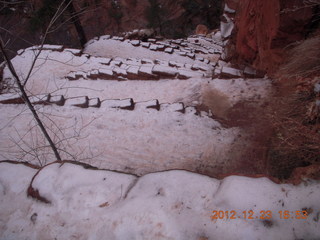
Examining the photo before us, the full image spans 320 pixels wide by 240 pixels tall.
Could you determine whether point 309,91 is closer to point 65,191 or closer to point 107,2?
point 65,191

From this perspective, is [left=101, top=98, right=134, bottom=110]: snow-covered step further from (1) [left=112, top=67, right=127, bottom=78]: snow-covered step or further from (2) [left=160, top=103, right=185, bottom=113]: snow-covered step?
(1) [left=112, top=67, right=127, bottom=78]: snow-covered step

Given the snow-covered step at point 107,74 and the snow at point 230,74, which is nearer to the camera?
the snow at point 230,74

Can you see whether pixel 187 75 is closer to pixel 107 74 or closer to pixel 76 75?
pixel 107 74

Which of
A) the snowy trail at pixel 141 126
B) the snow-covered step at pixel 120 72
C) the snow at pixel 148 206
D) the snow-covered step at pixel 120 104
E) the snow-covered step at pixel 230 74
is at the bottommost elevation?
the snowy trail at pixel 141 126

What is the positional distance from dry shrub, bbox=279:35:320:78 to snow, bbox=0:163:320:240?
2.36 metres

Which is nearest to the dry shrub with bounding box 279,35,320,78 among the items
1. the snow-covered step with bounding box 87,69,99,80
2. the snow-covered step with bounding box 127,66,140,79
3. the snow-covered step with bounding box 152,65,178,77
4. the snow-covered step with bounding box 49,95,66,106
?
the snow-covered step with bounding box 152,65,178,77

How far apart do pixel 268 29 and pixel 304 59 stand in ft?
4.93

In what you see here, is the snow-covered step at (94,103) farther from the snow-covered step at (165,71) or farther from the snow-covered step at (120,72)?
the snow-covered step at (165,71)

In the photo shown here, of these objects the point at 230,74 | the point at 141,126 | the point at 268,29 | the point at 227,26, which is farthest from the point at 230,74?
the point at 227,26

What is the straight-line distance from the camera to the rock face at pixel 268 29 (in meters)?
3.88

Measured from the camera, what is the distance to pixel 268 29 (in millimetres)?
4535
